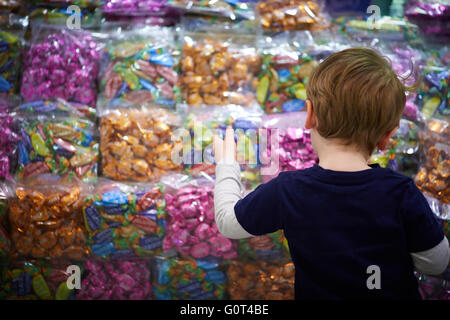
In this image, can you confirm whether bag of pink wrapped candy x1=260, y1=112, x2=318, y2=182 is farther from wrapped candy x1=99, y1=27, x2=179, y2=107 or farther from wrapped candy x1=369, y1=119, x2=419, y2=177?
wrapped candy x1=99, y1=27, x2=179, y2=107

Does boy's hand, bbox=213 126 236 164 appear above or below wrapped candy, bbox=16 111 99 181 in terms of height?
above

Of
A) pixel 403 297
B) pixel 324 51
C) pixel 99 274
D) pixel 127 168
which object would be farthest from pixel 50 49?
pixel 403 297

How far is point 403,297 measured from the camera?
88 cm

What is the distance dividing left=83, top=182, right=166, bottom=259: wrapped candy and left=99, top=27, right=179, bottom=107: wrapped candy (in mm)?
382

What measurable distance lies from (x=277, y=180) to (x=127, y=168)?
79 cm

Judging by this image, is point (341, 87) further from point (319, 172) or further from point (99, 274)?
point (99, 274)

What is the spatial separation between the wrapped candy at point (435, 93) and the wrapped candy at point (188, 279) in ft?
3.57

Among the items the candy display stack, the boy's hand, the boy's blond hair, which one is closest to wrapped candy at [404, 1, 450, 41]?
the candy display stack

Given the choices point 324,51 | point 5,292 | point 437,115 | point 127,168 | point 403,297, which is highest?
point 324,51

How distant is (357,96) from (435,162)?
899 millimetres

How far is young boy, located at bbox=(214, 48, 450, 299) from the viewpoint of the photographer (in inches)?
32.7

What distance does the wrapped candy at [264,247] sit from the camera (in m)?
1.48

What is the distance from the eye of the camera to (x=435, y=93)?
1.60 meters

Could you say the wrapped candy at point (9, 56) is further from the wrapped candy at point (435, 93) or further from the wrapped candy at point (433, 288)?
the wrapped candy at point (433, 288)
